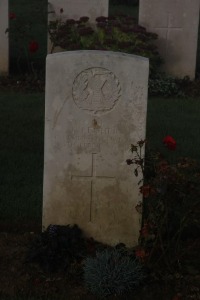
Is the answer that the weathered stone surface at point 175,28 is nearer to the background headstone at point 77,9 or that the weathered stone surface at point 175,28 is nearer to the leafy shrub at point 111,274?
the background headstone at point 77,9

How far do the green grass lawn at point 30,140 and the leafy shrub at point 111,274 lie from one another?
3.54ft

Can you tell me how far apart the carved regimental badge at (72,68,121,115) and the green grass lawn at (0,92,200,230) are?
1151 millimetres

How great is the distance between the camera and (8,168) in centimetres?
695

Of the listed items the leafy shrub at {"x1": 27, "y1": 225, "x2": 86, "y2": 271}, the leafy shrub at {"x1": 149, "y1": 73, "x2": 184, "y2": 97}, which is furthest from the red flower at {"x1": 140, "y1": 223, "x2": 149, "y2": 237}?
the leafy shrub at {"x1": 149, "y1": 73, "x2": 184, "y2": 97}

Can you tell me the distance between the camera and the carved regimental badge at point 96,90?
4.91 metres

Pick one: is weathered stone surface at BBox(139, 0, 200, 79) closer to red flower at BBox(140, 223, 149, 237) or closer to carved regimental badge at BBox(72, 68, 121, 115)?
carved regimental badge at BBox(72, 68, 121, 115)

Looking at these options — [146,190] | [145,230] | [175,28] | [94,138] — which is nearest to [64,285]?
[145,230]

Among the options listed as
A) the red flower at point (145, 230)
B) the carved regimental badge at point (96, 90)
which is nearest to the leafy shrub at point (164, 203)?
the red flower at point (145, 230)

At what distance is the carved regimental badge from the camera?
16.1 ft

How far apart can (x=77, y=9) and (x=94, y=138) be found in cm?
699

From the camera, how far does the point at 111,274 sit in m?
4.56

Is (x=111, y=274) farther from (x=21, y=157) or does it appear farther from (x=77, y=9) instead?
(x=77, y=9)

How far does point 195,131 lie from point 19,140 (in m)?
1.99

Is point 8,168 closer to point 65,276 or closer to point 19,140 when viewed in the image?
point 19,140
